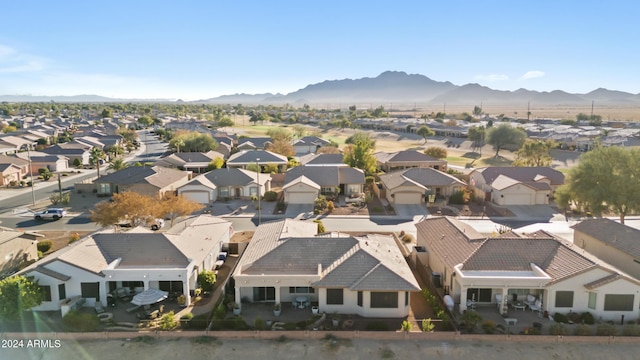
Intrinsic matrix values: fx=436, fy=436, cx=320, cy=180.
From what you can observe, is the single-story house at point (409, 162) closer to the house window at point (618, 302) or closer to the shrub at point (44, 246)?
the house window at point (618, 302)

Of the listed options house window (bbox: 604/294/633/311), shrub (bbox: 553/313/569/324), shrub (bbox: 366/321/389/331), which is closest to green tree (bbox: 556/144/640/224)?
house window (bbox: 604/294/633/311)

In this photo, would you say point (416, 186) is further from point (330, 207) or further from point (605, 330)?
point (605, 330)

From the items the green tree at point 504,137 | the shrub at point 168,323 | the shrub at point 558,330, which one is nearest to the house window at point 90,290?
the shrub at point 168,323

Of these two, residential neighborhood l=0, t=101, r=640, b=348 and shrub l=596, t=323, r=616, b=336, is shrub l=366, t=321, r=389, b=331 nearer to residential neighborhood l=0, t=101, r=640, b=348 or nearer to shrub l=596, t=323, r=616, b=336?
residential neighborhood l=0, t=101, r=640, b=348

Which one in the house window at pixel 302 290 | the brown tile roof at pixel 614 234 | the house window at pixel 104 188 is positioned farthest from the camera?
the house window at pixel 104 188

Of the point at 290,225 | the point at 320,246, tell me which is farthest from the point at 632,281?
the point at 290,225

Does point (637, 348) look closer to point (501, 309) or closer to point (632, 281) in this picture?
point (632, 281)
